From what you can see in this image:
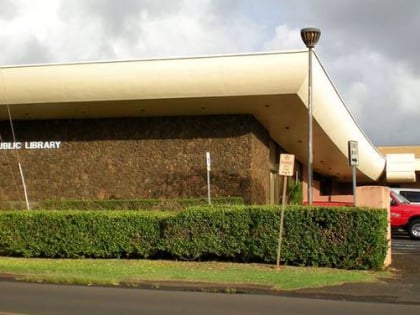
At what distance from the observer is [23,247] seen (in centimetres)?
1869

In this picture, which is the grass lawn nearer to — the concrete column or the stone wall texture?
the concrete column

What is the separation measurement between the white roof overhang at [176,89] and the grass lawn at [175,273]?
9531mm

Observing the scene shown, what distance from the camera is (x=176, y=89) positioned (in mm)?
25219

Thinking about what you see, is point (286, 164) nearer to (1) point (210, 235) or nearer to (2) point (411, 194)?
(1) point (210, 235)

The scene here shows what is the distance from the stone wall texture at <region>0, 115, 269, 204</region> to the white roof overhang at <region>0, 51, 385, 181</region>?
0.67 metres

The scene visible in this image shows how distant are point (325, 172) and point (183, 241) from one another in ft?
109

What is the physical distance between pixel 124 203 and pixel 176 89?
5.28 m

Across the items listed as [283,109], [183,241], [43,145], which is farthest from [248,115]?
[183,241]

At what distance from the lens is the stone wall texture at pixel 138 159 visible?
28000 mm

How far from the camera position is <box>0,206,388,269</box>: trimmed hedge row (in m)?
15.9

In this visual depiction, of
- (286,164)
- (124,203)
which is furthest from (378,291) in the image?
(124,203)

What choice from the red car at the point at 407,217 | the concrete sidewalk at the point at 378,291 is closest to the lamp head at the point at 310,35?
the concrete sidewalk at the point at 378,291

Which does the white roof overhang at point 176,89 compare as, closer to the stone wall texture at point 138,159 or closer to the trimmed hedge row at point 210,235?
the stone wall texture at point 138,159

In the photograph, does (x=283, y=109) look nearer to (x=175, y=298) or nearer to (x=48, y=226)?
(x=48, y=226)
